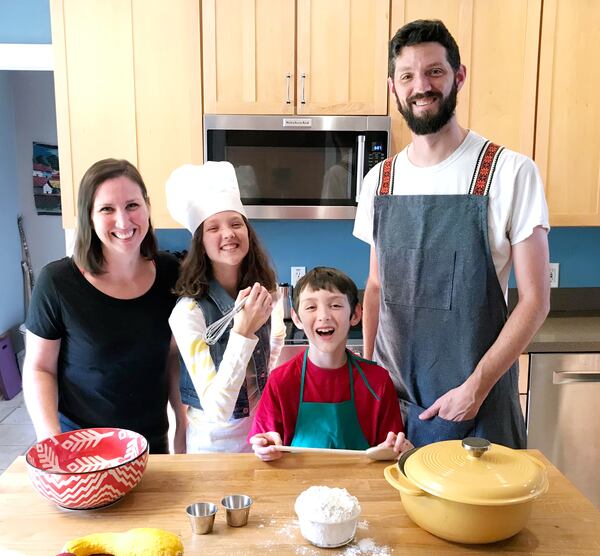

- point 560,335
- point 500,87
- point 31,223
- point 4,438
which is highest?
point 500,87

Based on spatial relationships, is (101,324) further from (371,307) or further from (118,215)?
(371,307)

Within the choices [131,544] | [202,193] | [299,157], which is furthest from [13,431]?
[131,544]

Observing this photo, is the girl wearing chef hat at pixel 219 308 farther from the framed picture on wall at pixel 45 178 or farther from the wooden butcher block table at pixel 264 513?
the framed picture on wall at pixel 45 178

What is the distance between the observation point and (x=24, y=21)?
2893 mm

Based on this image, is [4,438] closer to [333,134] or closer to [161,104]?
[161,104]

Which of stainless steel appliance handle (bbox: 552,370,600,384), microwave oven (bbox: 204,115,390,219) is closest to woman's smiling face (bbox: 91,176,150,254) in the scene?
microwave oven (bbox: 204,115,390,219)

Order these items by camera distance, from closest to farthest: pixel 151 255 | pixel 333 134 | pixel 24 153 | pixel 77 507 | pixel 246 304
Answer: pixel 77 507, pixel 246 304, pixel 151 255, pixel 333 134, pixel 24 153

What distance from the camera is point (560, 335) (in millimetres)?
2529

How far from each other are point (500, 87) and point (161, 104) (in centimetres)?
141

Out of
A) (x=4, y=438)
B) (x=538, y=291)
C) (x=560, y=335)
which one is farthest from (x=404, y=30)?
(x=4, y=438)

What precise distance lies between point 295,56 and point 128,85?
70 cm

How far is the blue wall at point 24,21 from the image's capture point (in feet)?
9.45

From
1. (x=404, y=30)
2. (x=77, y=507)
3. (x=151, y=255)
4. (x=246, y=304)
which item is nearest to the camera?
(x=77, y=507)

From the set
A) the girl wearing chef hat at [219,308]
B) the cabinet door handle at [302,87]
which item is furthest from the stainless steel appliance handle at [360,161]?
the girl wearing chef hat at [219,308]
